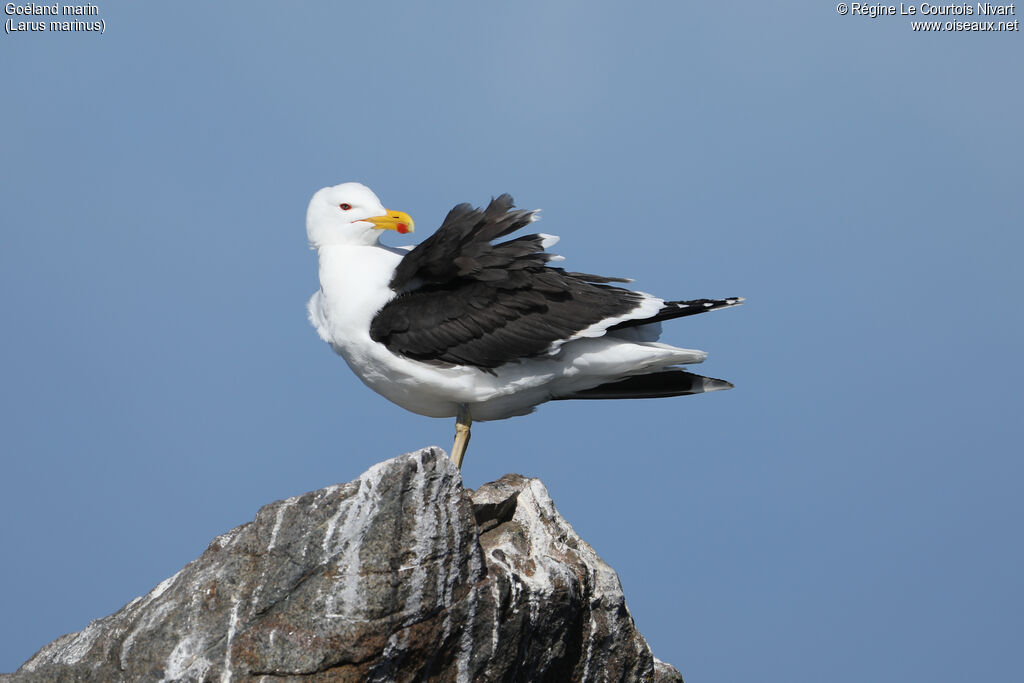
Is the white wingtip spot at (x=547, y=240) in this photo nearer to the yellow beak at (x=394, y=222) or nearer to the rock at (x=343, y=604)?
the yellow beak at (x=394, y=222)

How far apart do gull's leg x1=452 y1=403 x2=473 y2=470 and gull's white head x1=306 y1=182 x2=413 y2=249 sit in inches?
60.1

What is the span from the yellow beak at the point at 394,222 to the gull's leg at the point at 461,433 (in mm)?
1498

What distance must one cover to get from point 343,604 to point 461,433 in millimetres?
2701

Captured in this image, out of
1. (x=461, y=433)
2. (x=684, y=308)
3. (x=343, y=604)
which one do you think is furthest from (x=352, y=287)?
(x=343, y=604)

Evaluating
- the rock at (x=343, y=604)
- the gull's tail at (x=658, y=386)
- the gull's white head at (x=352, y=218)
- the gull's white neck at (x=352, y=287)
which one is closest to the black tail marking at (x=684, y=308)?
the gull's tail at (x=658, y=386)

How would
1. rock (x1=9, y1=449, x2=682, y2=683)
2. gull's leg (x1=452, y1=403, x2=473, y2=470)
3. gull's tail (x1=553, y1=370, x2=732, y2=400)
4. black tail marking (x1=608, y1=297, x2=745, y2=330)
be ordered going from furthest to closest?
gull's tail (x1=553, y1=370, x2=732, y2=400), gull's leg (x1=452, y1=403, x2=473, y2=470), black tail marking (x1=608, y1=297, x2=745, y2=330), rock (x1=9, y1=449, x2=682, y2=683)

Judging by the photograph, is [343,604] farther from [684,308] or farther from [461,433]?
[684,308]

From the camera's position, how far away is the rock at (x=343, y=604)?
19.8 ft

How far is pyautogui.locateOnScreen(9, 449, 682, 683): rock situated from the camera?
6023mm

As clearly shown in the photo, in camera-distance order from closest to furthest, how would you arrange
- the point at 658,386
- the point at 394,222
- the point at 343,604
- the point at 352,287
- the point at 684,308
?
the point at 343,604 < the point at 684,308 < the point at 352,287 < the point at 394,222 < the point at 658,386

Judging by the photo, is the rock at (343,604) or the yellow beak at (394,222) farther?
the yellow beak at (394,222)

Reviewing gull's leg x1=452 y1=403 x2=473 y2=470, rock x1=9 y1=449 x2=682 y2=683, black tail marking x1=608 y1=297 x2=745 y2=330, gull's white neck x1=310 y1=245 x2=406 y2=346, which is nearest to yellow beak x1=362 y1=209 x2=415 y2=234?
gull's white neck x1=310 y1=245 x2=406 y2=346

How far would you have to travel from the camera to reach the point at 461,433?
28.1 feet

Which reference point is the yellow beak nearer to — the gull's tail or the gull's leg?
the gull's leg
